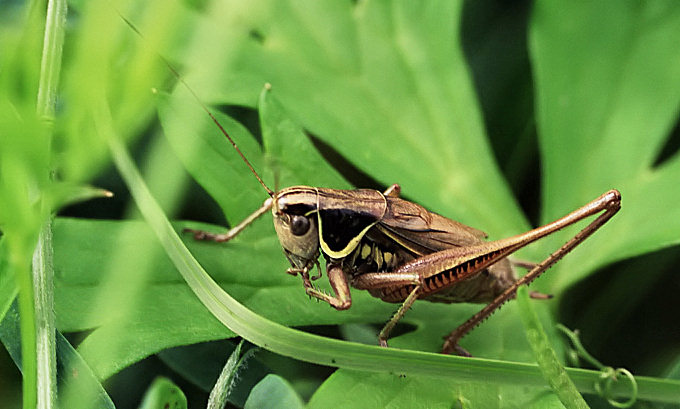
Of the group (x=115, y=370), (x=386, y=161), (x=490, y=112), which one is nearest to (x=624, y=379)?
(x=386, y=161)

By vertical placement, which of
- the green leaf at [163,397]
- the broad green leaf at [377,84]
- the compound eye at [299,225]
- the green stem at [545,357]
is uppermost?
the broad green leaf at [377,84]

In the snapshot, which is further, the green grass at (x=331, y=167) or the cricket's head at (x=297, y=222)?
the cricket's head at (x=297, y=222)

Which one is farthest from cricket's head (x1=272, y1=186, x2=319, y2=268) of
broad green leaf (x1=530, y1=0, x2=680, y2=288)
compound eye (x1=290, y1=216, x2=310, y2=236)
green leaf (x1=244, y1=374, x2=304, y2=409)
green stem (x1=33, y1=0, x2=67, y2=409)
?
broad green leaf (x1=530, y1=0, x2=680, y2=288)

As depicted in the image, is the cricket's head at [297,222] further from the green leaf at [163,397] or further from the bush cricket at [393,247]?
the green leaf at [163,397]

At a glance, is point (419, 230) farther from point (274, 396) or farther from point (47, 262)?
point (47, 262)

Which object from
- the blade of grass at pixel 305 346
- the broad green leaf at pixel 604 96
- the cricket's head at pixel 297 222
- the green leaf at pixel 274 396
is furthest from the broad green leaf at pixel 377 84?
the green leaf at pixel 274 396

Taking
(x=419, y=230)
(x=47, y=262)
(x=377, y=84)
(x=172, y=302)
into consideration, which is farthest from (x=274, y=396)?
(x=377, y=84)
